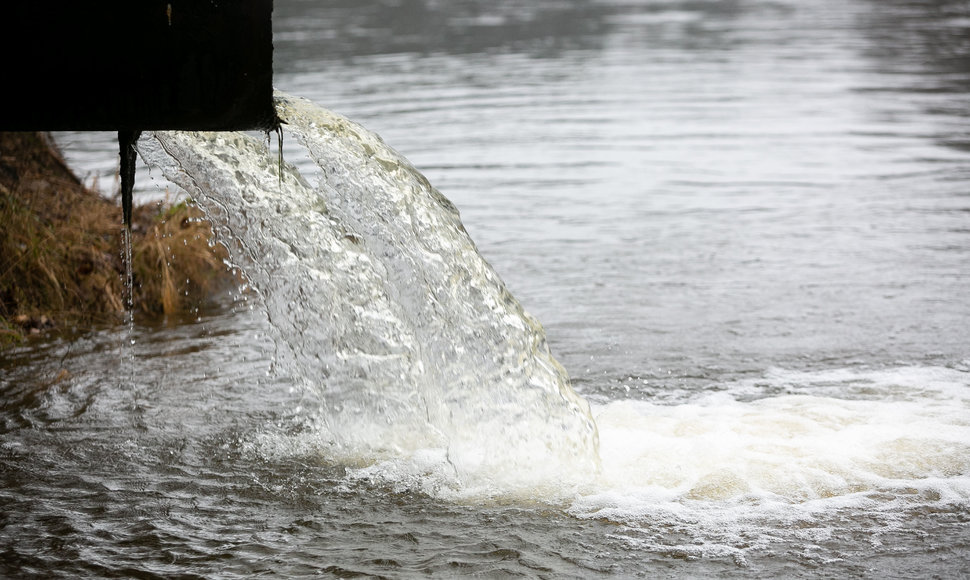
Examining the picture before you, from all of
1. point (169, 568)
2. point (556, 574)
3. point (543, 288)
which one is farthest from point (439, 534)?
point (543, 288)

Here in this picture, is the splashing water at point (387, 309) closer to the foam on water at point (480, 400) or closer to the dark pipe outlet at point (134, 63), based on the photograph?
the foam on water at point (480, 400)

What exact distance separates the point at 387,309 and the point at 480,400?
125cm

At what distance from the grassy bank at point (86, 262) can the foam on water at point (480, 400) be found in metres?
1.92

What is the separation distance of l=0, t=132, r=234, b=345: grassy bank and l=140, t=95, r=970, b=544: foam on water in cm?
192

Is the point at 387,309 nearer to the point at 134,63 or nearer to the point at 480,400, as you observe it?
the point at 480,400

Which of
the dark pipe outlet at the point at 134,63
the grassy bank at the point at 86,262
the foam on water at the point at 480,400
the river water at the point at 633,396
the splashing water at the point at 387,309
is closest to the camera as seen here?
the dark pipe outlet at the point at 134,63

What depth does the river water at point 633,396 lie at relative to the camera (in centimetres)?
509

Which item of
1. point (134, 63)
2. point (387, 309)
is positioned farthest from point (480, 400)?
point (134, 63)

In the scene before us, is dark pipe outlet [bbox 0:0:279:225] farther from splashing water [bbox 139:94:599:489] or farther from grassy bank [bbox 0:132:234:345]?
grassy bank [bbox 0:132:234:345]

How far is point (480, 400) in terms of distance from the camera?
619 centimetres

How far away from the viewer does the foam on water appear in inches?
221

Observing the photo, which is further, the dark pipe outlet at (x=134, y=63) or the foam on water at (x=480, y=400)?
the foam on water at (x=480, y=400)

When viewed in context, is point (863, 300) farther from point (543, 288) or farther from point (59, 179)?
point (59, 179)

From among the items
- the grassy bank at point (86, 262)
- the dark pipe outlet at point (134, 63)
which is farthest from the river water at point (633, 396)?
the dark pipe outlet at point (134, 63)
